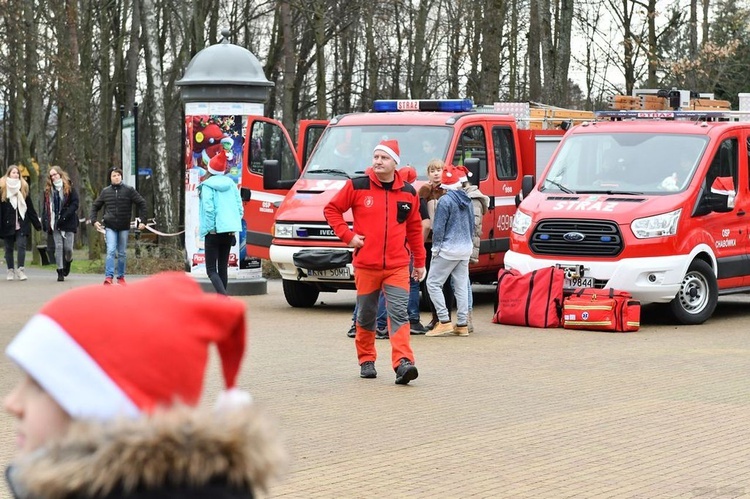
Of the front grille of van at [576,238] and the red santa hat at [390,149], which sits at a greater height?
the red santa hat at [390,149]

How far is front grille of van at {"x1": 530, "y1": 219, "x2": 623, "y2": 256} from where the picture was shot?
15.1m

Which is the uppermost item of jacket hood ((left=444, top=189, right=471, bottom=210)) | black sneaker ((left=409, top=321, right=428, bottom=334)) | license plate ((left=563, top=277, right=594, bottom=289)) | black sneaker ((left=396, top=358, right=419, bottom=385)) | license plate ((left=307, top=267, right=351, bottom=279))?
jacket hood ((left=444, top=189, right=471, bottom=210))

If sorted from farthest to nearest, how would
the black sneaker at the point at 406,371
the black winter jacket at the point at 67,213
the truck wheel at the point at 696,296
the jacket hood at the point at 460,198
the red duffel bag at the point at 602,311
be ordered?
the black winter jacket at the point at 67,213 < the truck wheel at the point at 696,296 < the red duffel bag at the point at 602,311 < the jacket hood at the point at 460,198 < the black sneaker at the point at 406,371

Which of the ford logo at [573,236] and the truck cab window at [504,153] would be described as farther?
the truck cab window at [504,153]

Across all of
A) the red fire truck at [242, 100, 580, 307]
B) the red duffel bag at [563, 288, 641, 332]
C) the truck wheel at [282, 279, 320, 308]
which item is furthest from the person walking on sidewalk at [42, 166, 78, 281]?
the red duffel bag at [563, 288, 641, 332]

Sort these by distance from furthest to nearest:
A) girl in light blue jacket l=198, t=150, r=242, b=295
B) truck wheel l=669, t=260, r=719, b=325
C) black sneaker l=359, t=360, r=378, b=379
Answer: girl in light blue jacket l=198, t=150, r=242, b=295 → truck wheel l=669, t=260, r=719, b=325 → black sneaker l=359, t=360, r=378, b=379

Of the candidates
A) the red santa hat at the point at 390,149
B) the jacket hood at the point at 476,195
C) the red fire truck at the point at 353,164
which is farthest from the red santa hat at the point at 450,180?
the red santa hat at the point at 390,149

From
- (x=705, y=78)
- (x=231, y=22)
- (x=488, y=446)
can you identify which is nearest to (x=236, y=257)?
(x=488, y=446)

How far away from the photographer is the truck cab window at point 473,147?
1711cm

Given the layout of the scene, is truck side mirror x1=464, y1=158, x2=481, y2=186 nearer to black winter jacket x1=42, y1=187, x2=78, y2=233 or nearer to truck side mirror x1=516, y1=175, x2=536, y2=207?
truck side mirror x1=516, y1=175, x2=536, y2=207

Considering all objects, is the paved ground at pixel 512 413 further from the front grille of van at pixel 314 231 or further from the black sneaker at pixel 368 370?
the front grille of van at pixel 314 231

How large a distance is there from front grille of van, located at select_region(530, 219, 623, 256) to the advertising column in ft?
16.9

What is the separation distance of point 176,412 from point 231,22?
152 feet

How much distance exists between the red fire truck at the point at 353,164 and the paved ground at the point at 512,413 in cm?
161
